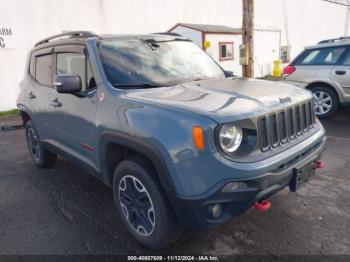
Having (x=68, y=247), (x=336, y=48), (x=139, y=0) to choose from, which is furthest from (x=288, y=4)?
(x=68, y=247)

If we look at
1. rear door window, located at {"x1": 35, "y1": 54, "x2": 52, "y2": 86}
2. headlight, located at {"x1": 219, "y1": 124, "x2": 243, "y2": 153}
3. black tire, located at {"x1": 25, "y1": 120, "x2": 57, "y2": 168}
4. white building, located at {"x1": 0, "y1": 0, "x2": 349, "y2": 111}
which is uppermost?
white building, located at {"x1": 0, "y1": 0, "x2": 349, "y2": 111}

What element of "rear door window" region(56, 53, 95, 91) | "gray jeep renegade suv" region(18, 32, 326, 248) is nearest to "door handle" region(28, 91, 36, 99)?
"gray jeep renegade suv" region(18, 32, 326, 248)

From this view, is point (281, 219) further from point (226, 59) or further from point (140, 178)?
point (226, 59)

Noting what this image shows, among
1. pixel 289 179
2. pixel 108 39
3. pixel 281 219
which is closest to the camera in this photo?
pixel 289 179

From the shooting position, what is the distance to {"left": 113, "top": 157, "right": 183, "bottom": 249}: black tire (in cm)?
237

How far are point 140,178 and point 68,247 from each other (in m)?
1.01

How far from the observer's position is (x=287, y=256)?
248 centimetres

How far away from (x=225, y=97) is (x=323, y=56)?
5.06m

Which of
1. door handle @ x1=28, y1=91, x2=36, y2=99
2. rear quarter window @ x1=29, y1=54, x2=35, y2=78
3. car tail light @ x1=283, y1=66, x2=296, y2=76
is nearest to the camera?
door handle @ x1=28, y1=91, x2=36, y2=99

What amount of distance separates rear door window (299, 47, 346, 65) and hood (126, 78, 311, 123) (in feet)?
13.7

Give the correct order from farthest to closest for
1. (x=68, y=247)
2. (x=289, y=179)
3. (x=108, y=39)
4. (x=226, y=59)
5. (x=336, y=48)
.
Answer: (x=226, y=59), (x=336, y=48), (x=108, y=39), (x=68, y=247), (x=289, y=179)

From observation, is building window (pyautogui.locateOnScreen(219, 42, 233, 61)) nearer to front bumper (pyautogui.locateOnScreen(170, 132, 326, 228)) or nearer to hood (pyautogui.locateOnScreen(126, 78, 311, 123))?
hood (pyautogui.locateOnScreen(126, 78, 311, 123))

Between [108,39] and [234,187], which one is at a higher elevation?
[108,39]

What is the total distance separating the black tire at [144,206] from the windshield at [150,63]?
0.83 metres
